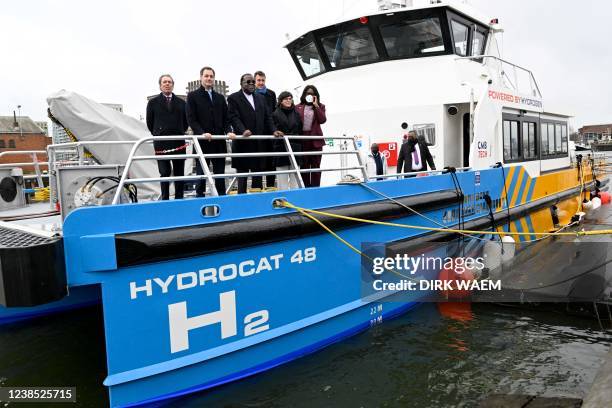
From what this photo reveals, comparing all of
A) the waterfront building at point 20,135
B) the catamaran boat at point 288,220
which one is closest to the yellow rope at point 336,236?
the catamaran boat at point 288,220

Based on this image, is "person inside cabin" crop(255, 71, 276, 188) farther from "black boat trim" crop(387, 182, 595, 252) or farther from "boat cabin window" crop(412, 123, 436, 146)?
"boat cabin window" crop(412, 123, 436, 146)

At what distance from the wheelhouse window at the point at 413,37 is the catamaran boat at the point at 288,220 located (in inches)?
0.8

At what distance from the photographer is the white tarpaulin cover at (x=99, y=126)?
17.5 ft

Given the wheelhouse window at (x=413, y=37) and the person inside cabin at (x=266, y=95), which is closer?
the person inside cabin at (x=266, y=95)

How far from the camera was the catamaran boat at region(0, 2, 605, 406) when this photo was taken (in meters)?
3.16

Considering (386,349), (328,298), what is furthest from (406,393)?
(328,298)

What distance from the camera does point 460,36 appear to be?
7.27 metres

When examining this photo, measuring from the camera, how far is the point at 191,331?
341 cm

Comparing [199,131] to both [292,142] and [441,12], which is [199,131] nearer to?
[292,142]

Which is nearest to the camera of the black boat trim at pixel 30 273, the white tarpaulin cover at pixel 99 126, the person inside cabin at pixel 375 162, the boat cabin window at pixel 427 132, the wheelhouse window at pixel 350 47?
the black boat trim at pixel 30 273

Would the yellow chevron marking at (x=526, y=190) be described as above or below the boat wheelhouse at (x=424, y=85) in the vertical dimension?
below

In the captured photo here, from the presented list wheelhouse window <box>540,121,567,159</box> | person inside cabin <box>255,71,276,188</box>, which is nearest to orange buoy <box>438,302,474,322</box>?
person inside cabin <box>255,71,276,188</box>

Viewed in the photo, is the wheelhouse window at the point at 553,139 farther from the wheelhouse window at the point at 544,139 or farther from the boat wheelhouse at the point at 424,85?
the boat wheelhouse at the point at 424,85

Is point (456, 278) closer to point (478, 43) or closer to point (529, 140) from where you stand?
point (529, 140)
